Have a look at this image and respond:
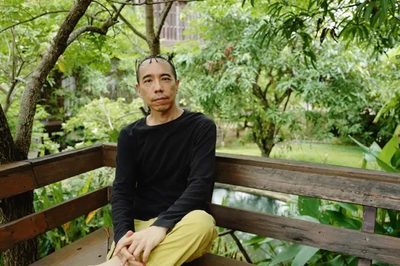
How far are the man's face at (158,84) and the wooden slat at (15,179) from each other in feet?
2.10

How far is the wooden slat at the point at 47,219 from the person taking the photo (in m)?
1.70

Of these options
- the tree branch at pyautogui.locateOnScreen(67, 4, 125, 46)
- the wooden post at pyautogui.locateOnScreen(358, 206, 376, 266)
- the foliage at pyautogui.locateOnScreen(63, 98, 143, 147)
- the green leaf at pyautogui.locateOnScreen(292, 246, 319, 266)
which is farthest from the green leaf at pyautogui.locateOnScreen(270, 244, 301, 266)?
the foliage at pyautogui.locateOnScreen(63, 98, 143, 147)

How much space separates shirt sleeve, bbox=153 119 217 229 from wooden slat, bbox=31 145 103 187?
0.66 m

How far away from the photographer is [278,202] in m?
6.32

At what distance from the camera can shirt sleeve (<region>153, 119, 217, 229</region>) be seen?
1.57 meters

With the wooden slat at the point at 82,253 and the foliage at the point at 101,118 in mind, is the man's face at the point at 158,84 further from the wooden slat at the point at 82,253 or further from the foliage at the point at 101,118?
the foliage at the point at 101,118

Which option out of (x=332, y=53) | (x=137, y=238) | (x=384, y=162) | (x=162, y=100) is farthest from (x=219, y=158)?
(x=332, y=53)

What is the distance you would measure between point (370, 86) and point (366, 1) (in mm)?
4600

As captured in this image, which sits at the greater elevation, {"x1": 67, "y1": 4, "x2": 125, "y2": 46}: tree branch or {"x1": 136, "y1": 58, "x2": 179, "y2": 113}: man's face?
{"x1": 67, "y1": 4, "x2": 125, "y2": 46}: tree branch

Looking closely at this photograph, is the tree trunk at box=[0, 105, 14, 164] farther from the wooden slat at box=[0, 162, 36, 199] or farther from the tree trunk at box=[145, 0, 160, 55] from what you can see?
the tree trunk at box=[145, 0, 160, 55]

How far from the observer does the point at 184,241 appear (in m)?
1.50

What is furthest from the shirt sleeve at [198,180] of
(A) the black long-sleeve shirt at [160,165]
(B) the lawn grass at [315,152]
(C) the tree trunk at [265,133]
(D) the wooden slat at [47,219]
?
(B) the lawn grass at [315,152]

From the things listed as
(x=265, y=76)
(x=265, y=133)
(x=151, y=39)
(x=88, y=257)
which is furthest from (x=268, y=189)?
(x=265, y=133)

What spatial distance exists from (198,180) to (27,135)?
3.21 feet
